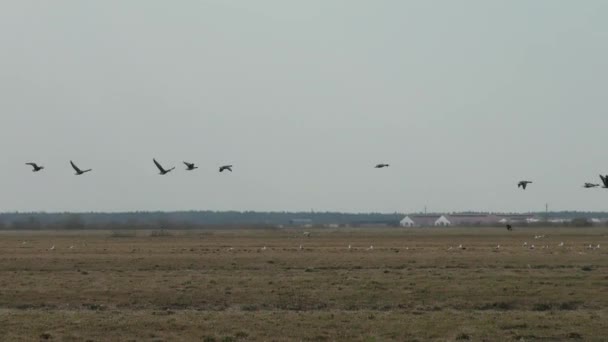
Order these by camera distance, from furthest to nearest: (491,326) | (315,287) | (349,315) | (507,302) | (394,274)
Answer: (394,274), (315,287), (507,302), (349,315), (491,326)

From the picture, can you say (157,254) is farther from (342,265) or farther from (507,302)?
(507,302)

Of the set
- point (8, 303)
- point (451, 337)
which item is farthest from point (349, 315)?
point (8, 303)

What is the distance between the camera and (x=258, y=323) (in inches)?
856

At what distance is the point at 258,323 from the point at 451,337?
5.03 meters

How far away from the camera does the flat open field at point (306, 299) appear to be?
66.9 feet

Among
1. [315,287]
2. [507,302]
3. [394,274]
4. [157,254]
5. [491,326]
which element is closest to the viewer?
[491,326]

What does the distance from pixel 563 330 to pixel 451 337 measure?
3021 millimetres

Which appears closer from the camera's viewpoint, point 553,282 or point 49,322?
point 49,322

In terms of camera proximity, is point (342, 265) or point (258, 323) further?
point (342, 265)

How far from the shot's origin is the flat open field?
20406mm

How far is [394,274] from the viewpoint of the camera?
35656 mm

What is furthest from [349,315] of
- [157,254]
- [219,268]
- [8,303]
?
[157,254]

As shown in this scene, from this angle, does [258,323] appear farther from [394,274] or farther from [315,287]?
[394,274]

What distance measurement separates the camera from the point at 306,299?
92.5 feet
